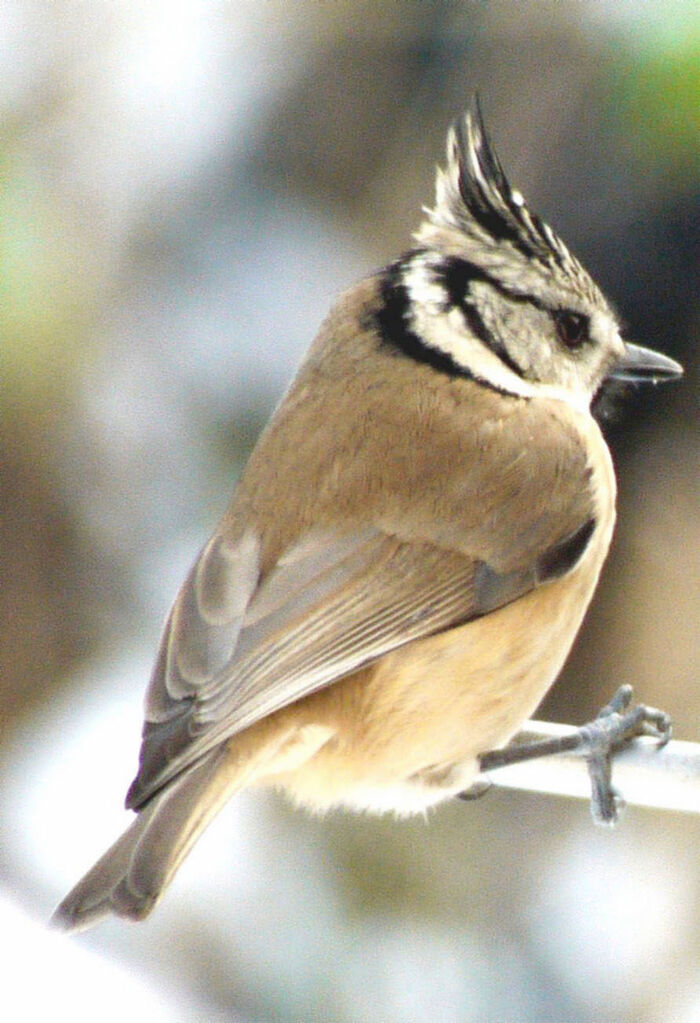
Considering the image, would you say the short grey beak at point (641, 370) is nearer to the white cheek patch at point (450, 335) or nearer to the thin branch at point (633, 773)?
the white cheek patch at point (450, 335)

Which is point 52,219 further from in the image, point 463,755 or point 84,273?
point 463,755

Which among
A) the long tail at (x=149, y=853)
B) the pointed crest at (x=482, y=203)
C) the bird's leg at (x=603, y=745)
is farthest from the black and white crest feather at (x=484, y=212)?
the long tail at (x=149, y=853)

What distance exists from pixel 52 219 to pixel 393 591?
1.27 metres

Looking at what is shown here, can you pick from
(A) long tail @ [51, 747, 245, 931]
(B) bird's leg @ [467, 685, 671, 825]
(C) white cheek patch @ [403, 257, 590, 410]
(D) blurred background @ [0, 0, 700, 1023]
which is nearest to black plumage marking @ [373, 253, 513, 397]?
(C) white cheek patch @ [403, 257, 590, 410]

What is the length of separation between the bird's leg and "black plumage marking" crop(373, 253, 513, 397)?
34 cm

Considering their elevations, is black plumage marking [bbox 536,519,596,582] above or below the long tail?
→ below

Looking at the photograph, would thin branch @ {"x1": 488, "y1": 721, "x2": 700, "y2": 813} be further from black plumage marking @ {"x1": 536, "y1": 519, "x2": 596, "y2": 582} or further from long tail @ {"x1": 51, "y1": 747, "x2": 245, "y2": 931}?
long tail @ {"x1": 51, "y1": 747, "x2": 245, "y2": 931}

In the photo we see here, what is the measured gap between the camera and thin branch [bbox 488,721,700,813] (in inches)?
48.9

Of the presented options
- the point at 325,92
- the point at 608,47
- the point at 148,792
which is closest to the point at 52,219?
the point at 325,92

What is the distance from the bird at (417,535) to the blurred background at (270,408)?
1.92ft

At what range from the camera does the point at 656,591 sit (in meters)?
2.43

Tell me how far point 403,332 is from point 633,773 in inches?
21.7

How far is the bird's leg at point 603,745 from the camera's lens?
4.71 feet

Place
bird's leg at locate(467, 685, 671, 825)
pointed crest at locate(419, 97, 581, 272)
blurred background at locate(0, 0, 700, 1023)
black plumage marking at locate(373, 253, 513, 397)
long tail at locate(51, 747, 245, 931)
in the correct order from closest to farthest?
long tail at locate(51, 747, 245, 931) → bird's leg at locate(467, 685, 671, 825) → pointed crest at locate(419, 97, 581, 272) → black plumage marking at locate(373, 253, 513, 397) → blurred background at locate(0, 0, 700, 1023)
